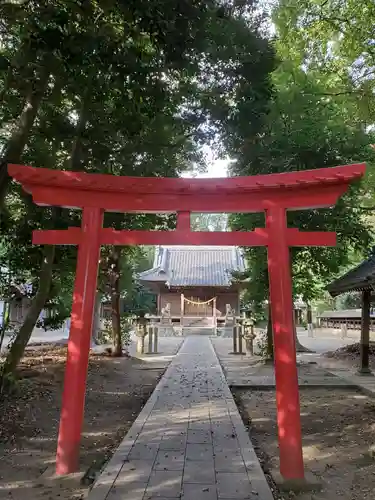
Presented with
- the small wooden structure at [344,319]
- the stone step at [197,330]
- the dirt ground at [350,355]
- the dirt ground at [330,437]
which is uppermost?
the small wooden structure at [344,319]

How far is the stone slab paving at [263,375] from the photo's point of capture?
10.6 meters

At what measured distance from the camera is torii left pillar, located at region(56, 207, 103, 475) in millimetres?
4719

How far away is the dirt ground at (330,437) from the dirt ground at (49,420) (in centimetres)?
200

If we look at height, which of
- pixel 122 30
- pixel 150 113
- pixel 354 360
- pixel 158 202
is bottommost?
pixel 354 360

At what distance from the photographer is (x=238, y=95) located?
722 centimetres

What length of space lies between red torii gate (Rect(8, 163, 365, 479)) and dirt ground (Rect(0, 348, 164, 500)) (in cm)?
49

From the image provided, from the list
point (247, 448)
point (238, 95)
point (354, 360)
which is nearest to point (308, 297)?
point (354, 360)

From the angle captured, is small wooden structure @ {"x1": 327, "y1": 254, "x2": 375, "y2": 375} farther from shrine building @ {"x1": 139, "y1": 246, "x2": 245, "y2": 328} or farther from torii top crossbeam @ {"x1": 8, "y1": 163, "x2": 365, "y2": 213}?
shrine building @ {"x1": 139, "y1": 246, "x2": 245, "y2": 328}

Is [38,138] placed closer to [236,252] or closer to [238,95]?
[238,95]

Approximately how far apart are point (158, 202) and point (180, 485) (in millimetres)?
2867

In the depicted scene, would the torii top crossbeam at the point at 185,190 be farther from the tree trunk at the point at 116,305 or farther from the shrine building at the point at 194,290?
the shrine building at the point at 194,290

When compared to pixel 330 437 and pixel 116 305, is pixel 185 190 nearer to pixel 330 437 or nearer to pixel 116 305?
pixel 330 437

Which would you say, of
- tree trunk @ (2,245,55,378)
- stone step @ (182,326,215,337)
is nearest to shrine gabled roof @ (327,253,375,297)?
tree trunk @ (2,245,55,378)

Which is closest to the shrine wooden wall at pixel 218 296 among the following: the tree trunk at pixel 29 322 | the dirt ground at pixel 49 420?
the dirt ground at pixel 49 420
